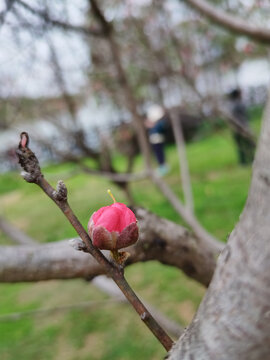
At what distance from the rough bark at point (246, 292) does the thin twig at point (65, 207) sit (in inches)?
3.8

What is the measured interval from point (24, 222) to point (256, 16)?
18.3 ft

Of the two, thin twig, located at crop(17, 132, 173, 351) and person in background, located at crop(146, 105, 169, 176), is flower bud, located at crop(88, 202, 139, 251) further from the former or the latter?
person in background, located at crop(146, 105, 169, 176)

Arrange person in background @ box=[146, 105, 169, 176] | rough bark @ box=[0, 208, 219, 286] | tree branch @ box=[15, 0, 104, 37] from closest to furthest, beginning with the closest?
1. rough bark @ box=[0, 208, 219, 286]
2. tree branch @ box=[15, 0, 104, 37]
3. person in background @ box=[146, 105, 169, 176]

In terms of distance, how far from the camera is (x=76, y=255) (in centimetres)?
104

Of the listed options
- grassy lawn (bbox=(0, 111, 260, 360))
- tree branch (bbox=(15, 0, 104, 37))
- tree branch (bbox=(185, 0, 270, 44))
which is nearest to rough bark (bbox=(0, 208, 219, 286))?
grassy lawn (bbox=(0, 111, 260, 360))

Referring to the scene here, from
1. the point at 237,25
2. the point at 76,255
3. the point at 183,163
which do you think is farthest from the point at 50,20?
the point at 76,255

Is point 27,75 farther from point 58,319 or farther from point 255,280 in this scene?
point 255,280

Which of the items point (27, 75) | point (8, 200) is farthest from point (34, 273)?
point (8, 200)

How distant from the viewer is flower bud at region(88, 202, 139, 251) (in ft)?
1.99

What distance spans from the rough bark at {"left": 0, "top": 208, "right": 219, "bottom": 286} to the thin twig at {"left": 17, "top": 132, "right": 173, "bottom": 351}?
0.45 metres

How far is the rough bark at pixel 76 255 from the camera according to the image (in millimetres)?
1021

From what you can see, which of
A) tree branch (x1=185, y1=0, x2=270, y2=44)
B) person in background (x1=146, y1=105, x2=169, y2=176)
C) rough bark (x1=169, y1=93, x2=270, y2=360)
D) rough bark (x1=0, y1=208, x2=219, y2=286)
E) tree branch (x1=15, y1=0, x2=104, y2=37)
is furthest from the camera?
person in background (x1=146, y1=105, x2=169, y2=176)

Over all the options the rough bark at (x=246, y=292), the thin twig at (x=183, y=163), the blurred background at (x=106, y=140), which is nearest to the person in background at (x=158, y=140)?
the blurred background at (x=106, y=140)

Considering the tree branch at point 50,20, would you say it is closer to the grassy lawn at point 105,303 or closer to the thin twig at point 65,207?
the grassy lawn at point 105,303
